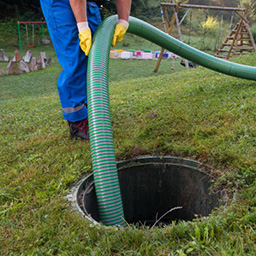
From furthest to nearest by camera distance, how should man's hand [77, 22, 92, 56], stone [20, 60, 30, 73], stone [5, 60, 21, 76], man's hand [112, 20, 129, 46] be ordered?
1. stone [20, 60, 30, 73]
2. stone [5, 60, 21, 76]
3. man's hand [112, 20, 129, 46]
4. man's hand [77, 22, 92, 56]

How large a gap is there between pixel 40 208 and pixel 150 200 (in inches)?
49.5

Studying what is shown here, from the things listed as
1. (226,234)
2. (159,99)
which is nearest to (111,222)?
(226,234)

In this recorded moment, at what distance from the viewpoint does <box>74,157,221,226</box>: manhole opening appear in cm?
232

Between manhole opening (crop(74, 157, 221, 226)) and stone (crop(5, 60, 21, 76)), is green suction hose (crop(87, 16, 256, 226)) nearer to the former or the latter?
manhole opening (crop(74, 157, 221, 226))

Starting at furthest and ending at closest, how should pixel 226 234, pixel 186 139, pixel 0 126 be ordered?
pixel 0 126
pixel 186 139
pixel 226 234

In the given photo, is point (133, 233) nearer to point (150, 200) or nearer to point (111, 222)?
point (111, 222)

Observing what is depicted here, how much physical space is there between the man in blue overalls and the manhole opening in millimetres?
705

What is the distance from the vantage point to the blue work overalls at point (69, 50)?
104 inches

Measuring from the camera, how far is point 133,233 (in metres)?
1.53

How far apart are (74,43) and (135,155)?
3.98ft

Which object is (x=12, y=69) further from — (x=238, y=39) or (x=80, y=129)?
(x=238, y=39)

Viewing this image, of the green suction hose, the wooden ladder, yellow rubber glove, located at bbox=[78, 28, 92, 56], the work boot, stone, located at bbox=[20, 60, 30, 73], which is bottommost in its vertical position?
stone, located at bbox=[20, 60, 30, 73]

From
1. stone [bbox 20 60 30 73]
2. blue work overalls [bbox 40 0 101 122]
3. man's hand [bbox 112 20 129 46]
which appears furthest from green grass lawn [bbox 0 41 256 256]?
stone [bbox 20 60 30 73]

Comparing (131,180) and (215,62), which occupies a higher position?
(215,62)
